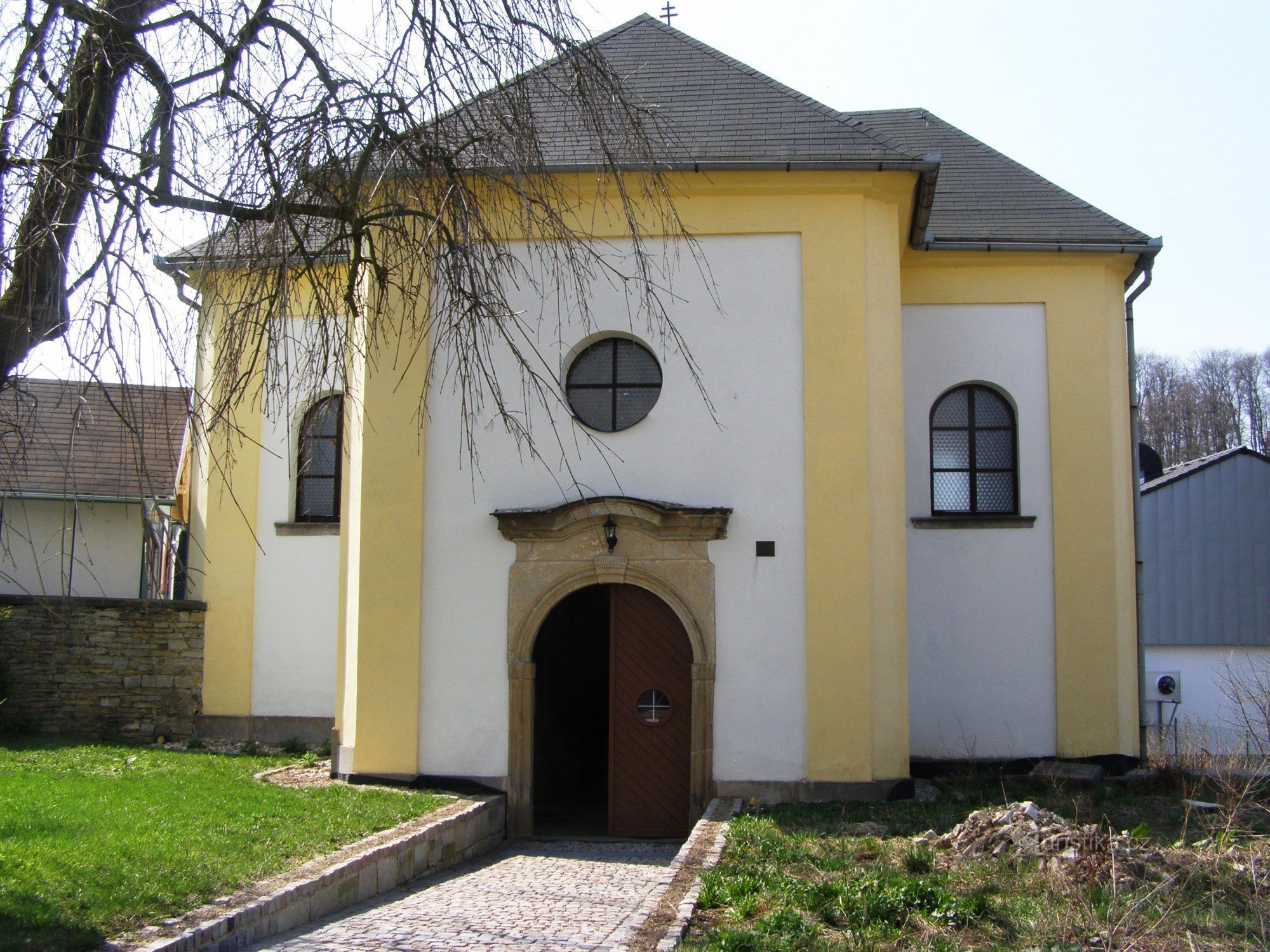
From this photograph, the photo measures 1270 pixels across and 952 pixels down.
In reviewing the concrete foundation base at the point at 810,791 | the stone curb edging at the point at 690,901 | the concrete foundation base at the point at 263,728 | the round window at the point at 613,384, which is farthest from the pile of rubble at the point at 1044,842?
the concrete foundation base at the point at 263,728

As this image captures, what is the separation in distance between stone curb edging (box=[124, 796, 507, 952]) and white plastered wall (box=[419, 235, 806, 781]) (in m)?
1.06

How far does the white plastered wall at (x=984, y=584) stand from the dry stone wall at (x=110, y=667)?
30.6ft

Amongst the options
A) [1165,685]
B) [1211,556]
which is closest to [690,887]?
[1165,685]

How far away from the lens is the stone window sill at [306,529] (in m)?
15.4

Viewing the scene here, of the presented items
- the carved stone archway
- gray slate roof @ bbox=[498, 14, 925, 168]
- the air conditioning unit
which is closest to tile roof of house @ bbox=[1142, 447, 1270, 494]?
the air conditioning unit

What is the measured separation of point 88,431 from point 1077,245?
11.5 metres

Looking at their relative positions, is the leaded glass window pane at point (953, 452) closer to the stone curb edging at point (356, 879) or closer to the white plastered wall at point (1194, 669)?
the stone curb edging at point (356, 879)

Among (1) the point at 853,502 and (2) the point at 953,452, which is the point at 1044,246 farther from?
(1) the point at 853,502

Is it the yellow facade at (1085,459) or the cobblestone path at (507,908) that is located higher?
the yellow facade at (1085,459)

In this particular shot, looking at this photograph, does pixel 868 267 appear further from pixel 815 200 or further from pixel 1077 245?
pixel 1077 245

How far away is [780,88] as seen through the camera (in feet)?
41.8

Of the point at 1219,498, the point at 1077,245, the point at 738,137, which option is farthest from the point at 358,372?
the point at 1219,498

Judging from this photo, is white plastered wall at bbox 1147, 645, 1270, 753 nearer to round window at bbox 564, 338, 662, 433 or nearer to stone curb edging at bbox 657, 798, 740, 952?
round window at bbox 564, 338, 662, 433

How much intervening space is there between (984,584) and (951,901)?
7479 millimetres
